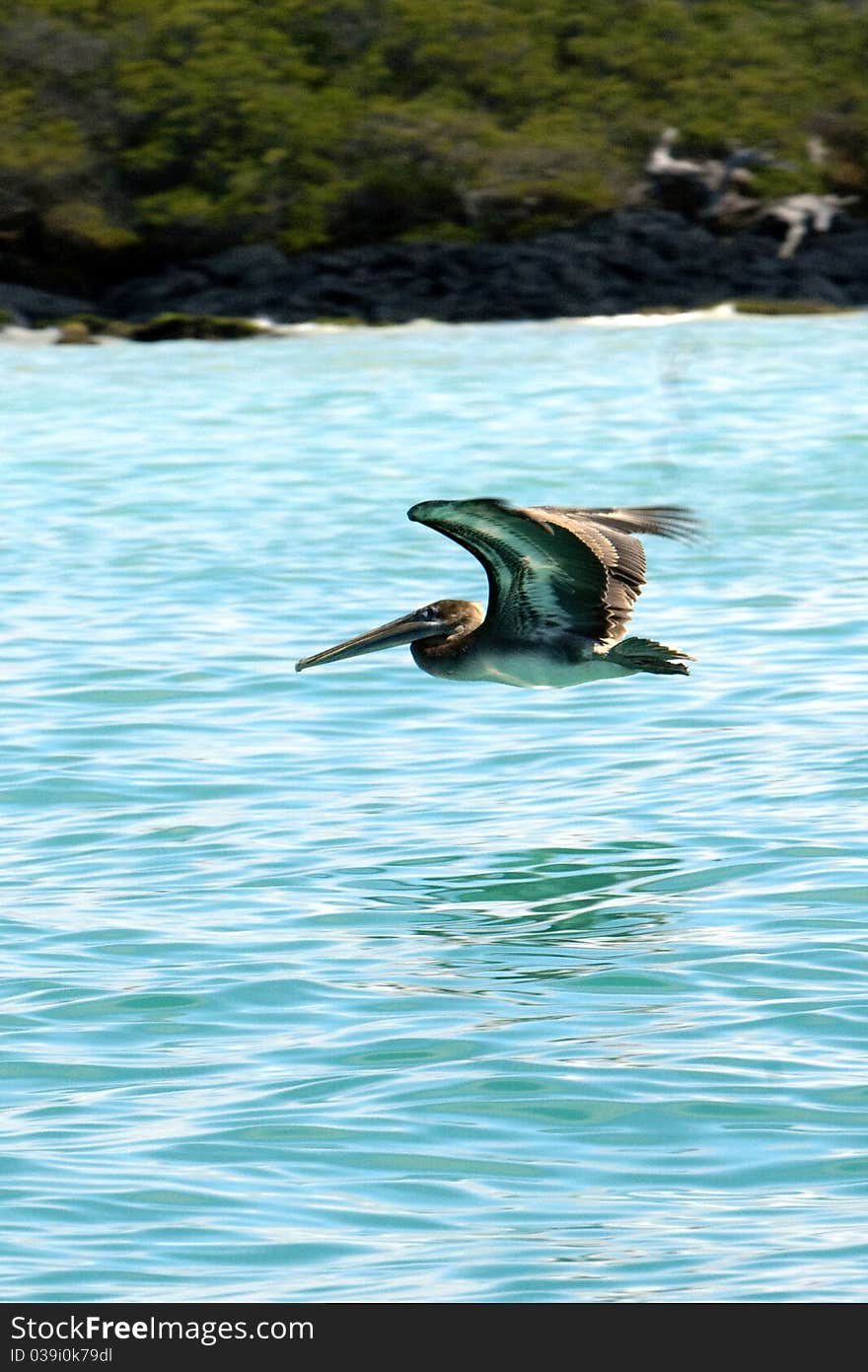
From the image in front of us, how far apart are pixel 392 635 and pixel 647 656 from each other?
3.71ft

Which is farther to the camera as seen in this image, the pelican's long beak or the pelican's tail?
the pelican's long beak

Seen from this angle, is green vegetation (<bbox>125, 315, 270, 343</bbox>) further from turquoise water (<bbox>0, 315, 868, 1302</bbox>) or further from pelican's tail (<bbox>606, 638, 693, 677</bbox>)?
pelican's tail (<bbox>606, 638, 693, 677</bbox>)

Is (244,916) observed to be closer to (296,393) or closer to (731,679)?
(731,679)

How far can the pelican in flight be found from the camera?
10.0 metres

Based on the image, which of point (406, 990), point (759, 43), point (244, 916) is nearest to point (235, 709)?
point (244, 916)

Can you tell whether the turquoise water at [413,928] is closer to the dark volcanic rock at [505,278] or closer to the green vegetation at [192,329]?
the green vegetation at [192,329]

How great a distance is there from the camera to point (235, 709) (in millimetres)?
12867

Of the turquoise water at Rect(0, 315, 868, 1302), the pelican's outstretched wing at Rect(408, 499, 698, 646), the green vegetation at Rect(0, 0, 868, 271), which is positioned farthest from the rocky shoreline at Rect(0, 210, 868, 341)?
the pelican's outstretched wing at Rect(408, 499, 698, 646)

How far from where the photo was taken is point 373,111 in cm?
4288

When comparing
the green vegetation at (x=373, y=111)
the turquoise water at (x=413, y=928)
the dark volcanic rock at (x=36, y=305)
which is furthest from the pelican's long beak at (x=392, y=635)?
the green vegetation at (x=373, y=111)

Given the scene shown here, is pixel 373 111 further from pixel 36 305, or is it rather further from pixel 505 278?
pixel 36 305

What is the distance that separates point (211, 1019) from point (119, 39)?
120 feet

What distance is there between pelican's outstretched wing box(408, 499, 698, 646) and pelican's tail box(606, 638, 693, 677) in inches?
5.6

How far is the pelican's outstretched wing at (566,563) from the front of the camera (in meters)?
9.62
